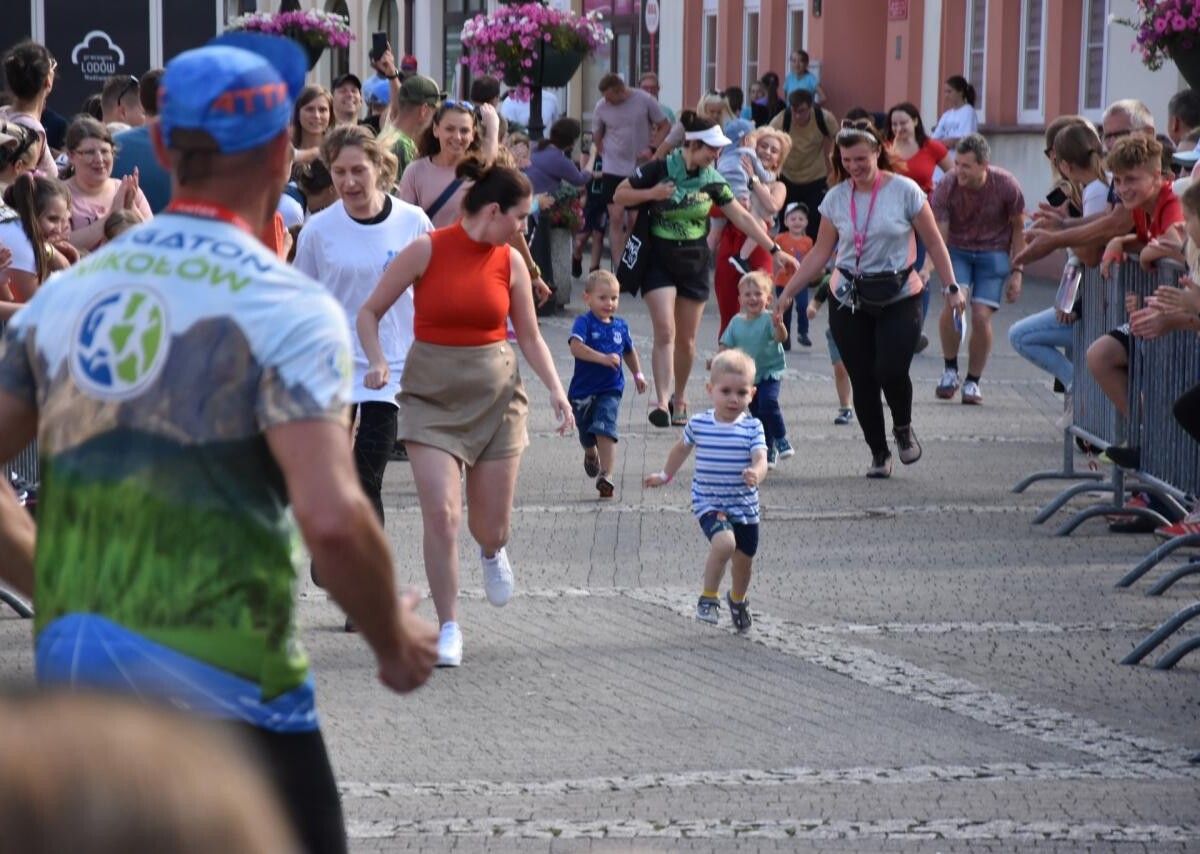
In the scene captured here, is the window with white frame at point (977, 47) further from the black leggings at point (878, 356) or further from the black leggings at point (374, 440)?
the black leggings at point (374, 440)

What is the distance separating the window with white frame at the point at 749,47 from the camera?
37312mm

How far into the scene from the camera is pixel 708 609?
27.3ft

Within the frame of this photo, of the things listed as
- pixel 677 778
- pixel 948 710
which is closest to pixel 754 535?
pixel 948 710

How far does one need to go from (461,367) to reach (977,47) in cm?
2295

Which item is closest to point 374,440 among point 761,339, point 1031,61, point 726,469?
point 726,469

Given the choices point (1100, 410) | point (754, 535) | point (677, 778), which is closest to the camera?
point (677, 778)

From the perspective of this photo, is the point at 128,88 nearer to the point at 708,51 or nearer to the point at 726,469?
the point at 726,469

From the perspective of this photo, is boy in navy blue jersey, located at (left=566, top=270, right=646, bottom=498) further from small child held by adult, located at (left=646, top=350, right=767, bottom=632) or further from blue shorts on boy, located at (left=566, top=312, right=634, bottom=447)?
small child held by adult, located at (left=646, top=350, right=767, bottom=632)

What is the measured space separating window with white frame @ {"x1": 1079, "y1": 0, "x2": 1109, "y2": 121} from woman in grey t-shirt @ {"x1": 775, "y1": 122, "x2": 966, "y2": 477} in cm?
1455

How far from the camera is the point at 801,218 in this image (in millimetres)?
16797

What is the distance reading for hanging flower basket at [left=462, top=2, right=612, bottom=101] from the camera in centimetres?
2417

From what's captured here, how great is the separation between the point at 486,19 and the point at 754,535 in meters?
17.7

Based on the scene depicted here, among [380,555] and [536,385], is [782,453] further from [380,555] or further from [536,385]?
[380,555]

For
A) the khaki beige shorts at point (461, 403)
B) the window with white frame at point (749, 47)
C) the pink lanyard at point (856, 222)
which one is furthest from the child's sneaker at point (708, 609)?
the window with white frame at point (749, 47)
